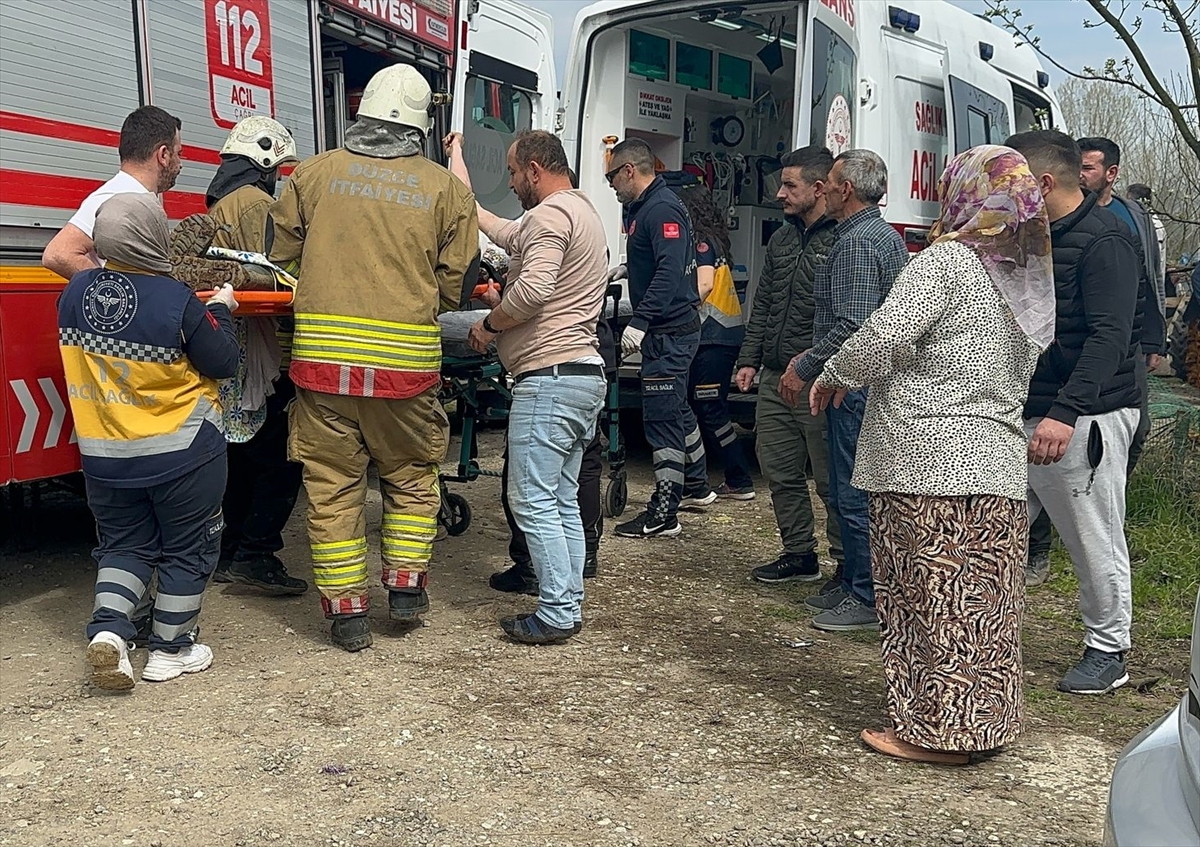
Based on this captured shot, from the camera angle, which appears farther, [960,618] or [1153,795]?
[960,618]

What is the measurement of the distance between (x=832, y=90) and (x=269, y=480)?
3.58m

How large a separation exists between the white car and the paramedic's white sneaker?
3.03 m

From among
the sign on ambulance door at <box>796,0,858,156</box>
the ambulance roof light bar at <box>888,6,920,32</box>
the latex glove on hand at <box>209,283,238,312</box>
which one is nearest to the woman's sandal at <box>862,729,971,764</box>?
the latex glove on hand at <box>209,283,238,312</box>

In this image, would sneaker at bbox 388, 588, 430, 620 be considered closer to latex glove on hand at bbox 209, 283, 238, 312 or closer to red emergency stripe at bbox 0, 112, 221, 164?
latex glove on hand at bbox 209, 283, 238, 312

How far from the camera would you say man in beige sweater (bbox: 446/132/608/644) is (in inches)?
173

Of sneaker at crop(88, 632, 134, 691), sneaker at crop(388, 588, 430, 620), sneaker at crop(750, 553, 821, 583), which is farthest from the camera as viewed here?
sneaker at crop(750, 553, 821, 583)

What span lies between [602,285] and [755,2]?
2.79 meters

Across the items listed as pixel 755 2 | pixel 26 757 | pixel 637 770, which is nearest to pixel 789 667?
pixel 637 770

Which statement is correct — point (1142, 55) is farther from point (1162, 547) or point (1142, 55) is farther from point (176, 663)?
point (176, 663)

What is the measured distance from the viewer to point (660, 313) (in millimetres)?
6086

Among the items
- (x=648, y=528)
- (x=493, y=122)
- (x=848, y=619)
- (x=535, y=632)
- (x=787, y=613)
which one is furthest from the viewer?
(x=493, y=122)

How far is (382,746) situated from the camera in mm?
3582

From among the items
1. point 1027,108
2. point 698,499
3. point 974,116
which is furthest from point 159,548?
point 1027,108

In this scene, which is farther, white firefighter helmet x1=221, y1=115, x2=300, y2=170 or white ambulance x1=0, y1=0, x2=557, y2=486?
white firefighter helmet x1=221, y1=115, x2=300, y2=170
